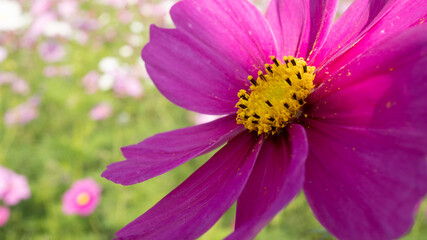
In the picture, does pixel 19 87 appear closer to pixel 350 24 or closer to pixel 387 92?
pixel 350 24

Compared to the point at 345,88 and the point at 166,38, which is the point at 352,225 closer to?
the point at 345,88

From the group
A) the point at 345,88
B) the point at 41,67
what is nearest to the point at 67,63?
the point at 41,67

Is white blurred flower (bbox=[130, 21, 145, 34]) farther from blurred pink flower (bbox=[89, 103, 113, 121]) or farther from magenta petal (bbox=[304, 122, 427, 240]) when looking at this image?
magenta petal (bbox=[304, 122, 427, 240])

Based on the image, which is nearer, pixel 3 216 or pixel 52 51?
pixel 3 216

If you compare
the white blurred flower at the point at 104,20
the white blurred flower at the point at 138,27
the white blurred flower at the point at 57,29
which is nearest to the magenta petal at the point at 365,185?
the white blurred flower at the point at 138,27

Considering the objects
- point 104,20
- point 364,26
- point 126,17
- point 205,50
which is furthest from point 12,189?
point 104,20

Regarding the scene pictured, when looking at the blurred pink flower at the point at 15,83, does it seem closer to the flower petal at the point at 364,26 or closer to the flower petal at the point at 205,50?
the flower petal at the point at 205,50

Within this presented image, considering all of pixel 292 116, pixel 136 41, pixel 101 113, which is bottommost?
pixel 292 116

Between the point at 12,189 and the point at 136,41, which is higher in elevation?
the point at 136,41
